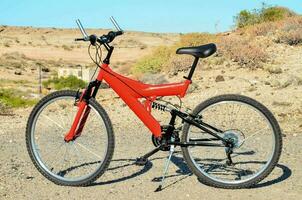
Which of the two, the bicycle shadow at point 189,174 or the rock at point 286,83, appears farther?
the rock at point 286,83

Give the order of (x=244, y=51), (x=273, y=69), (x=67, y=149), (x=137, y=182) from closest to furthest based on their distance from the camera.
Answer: (x=137, y=182), (x=67, y=149), (x=273, y=69), (x=244, y=51)

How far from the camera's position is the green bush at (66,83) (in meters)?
23.4

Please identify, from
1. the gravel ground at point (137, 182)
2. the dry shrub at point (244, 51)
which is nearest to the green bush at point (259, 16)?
the dry shrub at point (244, 51)

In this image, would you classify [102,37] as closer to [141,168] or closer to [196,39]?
[141,168]

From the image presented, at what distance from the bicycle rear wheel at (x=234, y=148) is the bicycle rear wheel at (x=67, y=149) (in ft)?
2.74

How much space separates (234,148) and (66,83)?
723 inches

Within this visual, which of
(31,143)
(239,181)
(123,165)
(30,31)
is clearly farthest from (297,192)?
(30,31)

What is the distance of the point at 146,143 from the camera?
876cm

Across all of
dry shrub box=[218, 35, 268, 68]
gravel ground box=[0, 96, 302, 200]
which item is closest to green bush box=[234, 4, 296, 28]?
dry shrub box=[218, 35, 268, 68]

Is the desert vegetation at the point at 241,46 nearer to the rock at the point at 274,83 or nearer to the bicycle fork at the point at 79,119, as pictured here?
the rock at the point at 274,83

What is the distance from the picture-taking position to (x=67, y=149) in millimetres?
6492

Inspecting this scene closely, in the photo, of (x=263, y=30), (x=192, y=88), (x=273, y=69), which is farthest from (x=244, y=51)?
(x=263, y=30)

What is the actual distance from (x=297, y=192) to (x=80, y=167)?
7.77 feet

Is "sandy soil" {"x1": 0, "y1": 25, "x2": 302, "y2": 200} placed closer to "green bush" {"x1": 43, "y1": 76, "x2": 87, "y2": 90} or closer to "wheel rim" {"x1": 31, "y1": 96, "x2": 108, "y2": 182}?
"wheel rim" {"x1": 31, "y1": 96, "x2": 108, "y2": 182}
